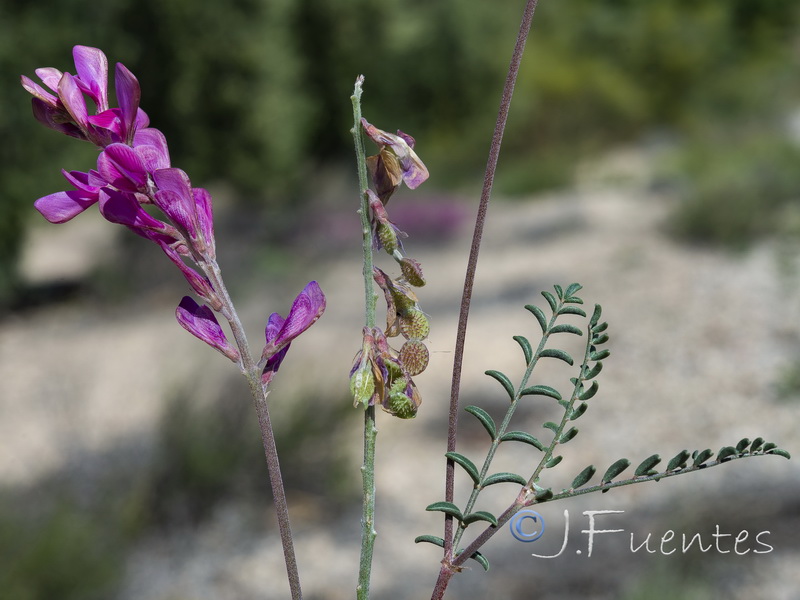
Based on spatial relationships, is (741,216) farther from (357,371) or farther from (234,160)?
(357,371)

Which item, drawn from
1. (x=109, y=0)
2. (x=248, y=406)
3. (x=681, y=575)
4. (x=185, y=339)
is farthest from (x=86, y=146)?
(x=681, y=575)

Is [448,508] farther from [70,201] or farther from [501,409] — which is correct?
[501,409]

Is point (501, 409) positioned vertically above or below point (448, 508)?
above

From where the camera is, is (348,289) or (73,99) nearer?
(73,99)

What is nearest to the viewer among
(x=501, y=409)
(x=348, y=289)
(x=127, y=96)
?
(x=127, y=96)

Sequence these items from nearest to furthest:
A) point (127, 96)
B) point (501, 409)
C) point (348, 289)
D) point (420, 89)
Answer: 1. point (127, 96)
2. point (501, 409)
3. point (348, 289)
4. point (420, 89)

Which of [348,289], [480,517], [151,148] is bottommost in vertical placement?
[480,517]

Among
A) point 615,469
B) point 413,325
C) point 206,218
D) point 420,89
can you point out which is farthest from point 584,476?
point 420,89

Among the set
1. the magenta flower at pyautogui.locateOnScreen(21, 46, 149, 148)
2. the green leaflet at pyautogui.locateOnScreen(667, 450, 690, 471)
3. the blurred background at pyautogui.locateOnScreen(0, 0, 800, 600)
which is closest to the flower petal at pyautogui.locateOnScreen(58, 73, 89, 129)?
the magenta flower at pyautogui.locateOnScreen(21, 46, 149, 148)
